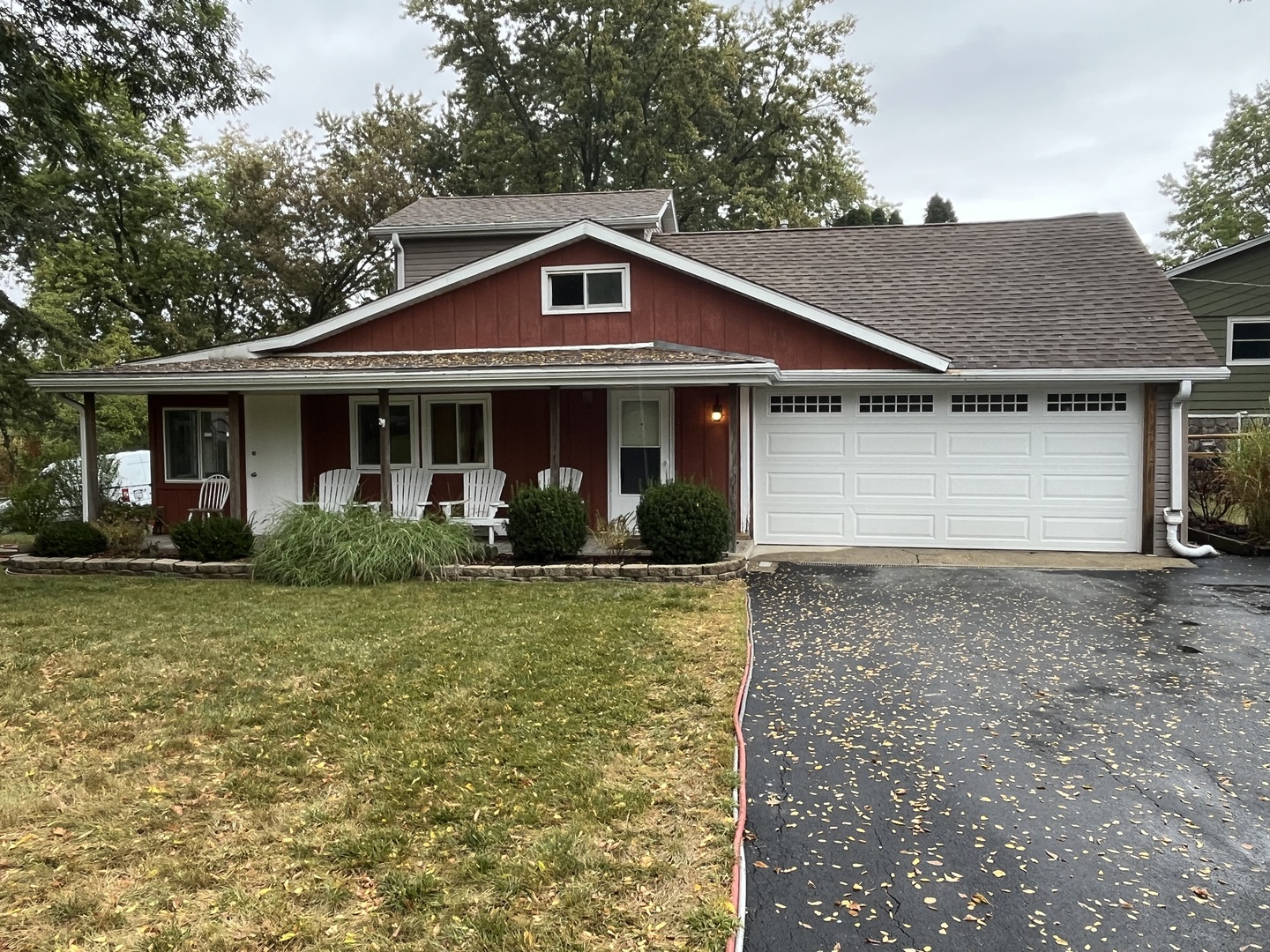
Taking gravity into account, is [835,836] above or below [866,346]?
below

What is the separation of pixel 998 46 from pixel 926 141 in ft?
31.6

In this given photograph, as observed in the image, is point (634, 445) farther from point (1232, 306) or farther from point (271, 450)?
point (1232, 306)

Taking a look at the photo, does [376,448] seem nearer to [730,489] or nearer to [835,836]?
[730,489]

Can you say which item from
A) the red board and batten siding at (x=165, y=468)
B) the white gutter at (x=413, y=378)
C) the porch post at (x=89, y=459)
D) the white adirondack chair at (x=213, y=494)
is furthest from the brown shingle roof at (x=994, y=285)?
the porch post at (x=89, y=459)

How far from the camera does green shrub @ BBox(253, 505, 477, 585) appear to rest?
28.8 ft

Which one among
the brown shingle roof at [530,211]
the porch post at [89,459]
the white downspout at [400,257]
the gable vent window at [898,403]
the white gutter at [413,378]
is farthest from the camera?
the white downspout at [400,257]

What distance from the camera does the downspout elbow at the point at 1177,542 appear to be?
9.63 meters

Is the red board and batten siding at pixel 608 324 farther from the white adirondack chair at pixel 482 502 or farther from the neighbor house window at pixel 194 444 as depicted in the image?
the white adirondack chair at pixel 482 502

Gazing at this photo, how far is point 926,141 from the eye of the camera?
86.0ft

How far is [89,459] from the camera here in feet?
34.7

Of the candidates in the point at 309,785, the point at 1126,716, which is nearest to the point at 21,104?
the point at 309,785

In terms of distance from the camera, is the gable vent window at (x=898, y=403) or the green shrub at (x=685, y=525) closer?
the green shrub at (x=685, y=525)

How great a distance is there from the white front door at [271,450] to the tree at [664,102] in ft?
54.2

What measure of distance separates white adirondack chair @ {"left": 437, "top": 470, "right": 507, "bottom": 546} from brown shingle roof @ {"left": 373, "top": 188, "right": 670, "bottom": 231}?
538 centimetres
